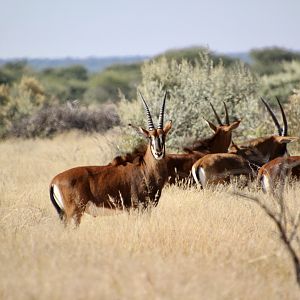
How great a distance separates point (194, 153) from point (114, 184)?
3.23 m

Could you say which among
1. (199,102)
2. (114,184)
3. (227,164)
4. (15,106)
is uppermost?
(114,184)

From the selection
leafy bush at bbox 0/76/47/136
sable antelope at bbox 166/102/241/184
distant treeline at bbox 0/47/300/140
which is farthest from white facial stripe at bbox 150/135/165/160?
leafy bush at bbox 0/76/47/136

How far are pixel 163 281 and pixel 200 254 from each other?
1.51 metres

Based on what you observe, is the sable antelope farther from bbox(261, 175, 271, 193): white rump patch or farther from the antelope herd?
bbox(261, 175, 271, 193): white rump patch

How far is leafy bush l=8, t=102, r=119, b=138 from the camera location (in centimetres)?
2347

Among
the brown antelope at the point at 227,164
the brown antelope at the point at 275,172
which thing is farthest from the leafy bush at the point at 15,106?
the brown antelope at the point at 275,172

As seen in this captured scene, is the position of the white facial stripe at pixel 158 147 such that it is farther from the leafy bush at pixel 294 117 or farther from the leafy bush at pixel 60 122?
the leafy bush at pixel 60 122

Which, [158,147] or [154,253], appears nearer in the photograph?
[154,253]

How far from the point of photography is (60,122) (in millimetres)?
23594

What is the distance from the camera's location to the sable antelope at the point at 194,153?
10.9m

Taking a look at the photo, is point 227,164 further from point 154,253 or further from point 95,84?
point 95,84

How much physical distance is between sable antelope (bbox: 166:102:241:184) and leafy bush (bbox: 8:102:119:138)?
1092 centimetres

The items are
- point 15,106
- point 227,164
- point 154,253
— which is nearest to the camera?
point 154,253

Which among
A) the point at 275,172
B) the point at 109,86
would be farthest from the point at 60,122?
the point at 109,86
